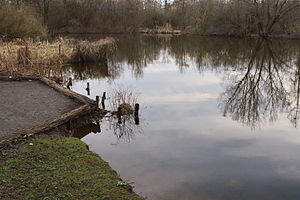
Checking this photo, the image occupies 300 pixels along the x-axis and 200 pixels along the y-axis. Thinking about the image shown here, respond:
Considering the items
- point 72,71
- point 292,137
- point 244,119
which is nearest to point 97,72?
point 72,71

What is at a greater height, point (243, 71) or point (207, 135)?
point (243, 71)

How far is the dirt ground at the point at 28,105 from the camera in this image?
806 centimetres

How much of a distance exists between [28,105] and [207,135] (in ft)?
17.8

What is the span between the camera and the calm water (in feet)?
21.4

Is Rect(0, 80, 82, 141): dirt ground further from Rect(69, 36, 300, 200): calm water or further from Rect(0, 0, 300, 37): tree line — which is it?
Rect(0, 0, 300, 37): tree line

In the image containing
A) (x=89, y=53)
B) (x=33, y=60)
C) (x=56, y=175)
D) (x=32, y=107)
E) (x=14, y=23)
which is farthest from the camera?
(x=14, y=23)

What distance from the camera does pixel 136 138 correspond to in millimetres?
9156

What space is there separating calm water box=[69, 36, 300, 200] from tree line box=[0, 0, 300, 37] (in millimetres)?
14287

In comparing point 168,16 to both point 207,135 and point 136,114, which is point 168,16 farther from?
Answer: point 207,135

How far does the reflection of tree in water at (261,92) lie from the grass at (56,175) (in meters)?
6.02

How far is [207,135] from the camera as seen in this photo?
9445 millimetres

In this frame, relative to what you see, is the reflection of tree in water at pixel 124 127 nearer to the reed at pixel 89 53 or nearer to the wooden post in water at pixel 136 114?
the wooden post in water at pixel 136 114

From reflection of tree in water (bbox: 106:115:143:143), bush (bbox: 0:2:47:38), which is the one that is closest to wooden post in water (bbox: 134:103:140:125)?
reflection of tree in water (bbox: 106:115:143:143)

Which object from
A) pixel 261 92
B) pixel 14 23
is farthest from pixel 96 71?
pixel 261 92
